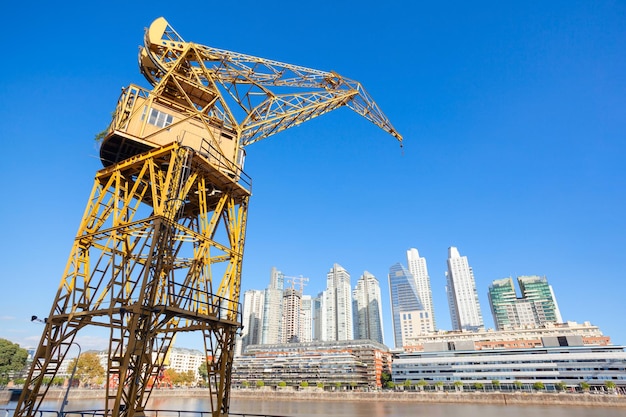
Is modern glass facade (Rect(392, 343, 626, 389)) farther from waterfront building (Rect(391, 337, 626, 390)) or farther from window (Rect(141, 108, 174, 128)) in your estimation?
window (Rect(141, 108, 174, 128))

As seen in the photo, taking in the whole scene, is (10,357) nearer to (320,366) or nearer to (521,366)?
(320,366)

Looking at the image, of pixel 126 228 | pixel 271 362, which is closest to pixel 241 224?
pixel 126 228

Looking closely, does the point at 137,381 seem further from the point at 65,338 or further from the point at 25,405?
the point at 25,405

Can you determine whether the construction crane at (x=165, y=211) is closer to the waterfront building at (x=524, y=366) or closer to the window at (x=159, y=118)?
the window at (x=159, y=118)

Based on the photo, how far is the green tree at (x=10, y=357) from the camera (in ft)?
258

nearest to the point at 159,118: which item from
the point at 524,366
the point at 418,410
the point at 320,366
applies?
the point at 418,410

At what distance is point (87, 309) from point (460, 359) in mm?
122183

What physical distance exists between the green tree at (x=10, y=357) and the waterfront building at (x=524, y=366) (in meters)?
107

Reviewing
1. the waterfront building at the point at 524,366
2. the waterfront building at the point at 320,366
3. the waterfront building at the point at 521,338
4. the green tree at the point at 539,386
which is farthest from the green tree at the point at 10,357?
the green tree at the point at 539,386

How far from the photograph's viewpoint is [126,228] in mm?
16250

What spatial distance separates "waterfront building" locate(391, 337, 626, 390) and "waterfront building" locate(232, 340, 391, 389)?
16.7 m

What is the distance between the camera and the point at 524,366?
342 feet

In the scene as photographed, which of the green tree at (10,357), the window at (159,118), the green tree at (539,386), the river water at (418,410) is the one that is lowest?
the river water at (418,410)

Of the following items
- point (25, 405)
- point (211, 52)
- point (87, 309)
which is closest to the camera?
point (25, 405)
